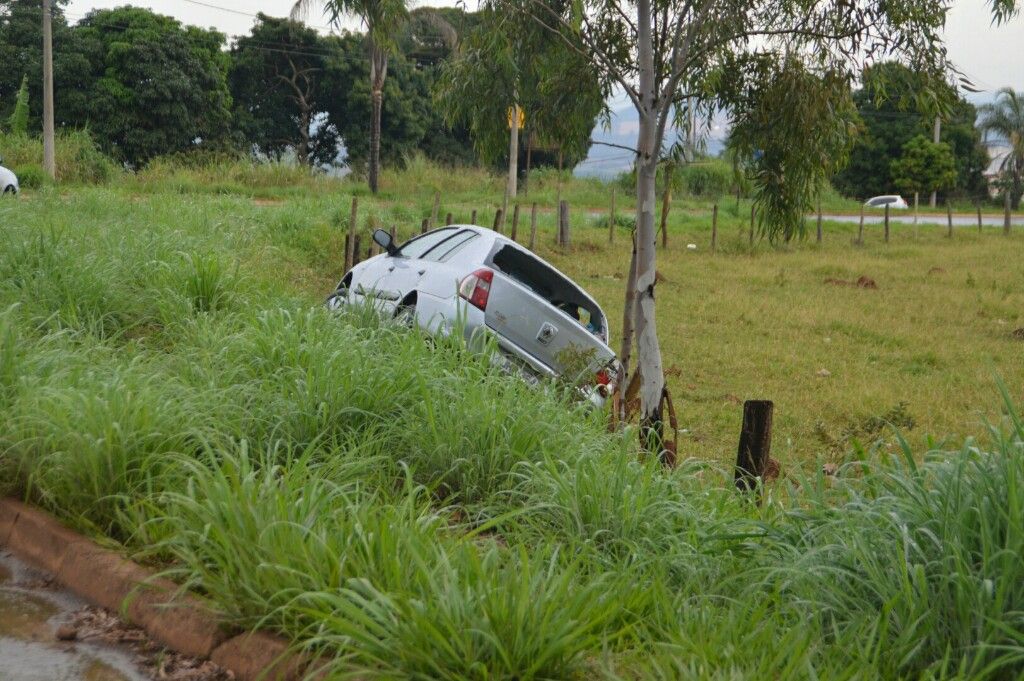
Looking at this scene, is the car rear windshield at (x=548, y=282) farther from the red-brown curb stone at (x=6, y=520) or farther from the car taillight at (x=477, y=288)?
the red-brown curb stone at (x=6, y=520)

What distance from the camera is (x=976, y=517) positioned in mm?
3463

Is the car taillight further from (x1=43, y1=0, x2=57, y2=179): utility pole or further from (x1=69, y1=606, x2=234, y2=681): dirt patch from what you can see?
(x1=43, y1=0, x2=57, y2=179): utility pole

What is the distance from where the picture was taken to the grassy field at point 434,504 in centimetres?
316

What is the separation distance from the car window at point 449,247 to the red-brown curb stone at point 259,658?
610 cm

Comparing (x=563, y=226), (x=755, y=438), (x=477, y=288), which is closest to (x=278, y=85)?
(x=563, y=226)

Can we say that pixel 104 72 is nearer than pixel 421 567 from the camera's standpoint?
No

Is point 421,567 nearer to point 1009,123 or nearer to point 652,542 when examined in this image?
point 652,542

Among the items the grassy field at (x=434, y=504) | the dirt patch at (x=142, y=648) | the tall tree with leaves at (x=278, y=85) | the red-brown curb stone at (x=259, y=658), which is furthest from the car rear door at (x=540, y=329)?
the tall tree with leaves at (x=278, y=85)

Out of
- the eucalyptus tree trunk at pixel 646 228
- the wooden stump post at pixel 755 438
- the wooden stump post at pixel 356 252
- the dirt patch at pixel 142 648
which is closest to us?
the dirt patch at pixel 142 648

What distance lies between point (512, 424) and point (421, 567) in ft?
6.44

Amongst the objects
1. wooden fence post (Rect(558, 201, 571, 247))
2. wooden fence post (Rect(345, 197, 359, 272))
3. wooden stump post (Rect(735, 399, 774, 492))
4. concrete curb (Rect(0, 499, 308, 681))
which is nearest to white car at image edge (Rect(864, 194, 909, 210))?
wooden fence post (Rect(558, 201, 571, 247))

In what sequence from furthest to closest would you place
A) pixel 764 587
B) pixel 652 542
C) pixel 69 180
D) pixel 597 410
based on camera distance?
pixel 69 180
pixel 597 410
pixel 652 542
pixel 764 587

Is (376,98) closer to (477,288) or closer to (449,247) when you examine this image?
(449,247)

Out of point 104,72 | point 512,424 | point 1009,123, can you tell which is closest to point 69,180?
point 104,72
